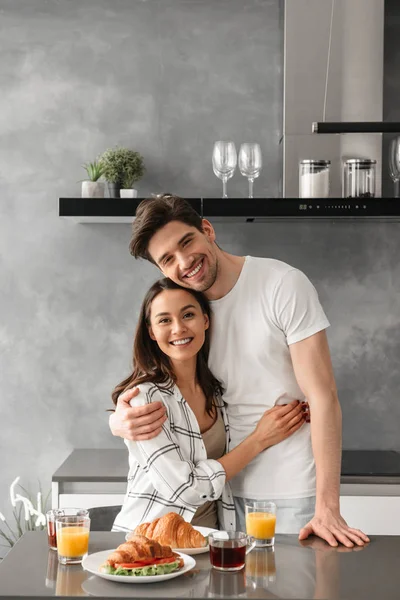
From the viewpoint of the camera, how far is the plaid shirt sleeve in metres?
2.05

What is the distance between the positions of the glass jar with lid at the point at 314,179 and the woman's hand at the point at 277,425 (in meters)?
1.09

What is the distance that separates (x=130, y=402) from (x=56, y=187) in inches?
65.1

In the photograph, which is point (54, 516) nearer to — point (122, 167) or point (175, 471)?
point (175, 471)

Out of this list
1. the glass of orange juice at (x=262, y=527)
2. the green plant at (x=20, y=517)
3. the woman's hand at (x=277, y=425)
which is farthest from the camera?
the green plant at (x=20, y=517)

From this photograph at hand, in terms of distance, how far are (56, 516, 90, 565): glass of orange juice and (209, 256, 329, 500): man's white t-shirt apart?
0.84 meters

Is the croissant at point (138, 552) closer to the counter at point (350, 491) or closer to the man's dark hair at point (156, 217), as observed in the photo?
the man's dark hair at point (156, 217)

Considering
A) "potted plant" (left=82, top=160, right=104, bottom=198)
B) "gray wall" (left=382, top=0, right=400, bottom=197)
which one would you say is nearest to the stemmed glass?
"gray wall" (left=382, top=0, right=400, bottom=197)

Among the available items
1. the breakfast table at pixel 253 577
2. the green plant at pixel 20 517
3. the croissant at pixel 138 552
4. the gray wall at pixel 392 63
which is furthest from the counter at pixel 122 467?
the croissant at pixel 138 552

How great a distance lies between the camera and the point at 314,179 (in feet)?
10.2

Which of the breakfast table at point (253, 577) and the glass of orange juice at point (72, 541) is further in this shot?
the glass of orange juice at point (72, 541)

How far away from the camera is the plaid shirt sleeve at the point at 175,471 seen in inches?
80.6

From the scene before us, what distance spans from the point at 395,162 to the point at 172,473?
1.73m

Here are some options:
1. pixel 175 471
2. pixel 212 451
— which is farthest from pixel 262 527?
pixel 212 451

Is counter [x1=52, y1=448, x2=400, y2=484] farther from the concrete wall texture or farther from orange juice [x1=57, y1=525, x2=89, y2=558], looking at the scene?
orange juice [x1=57, y1=525, x2=89, y2=558]
